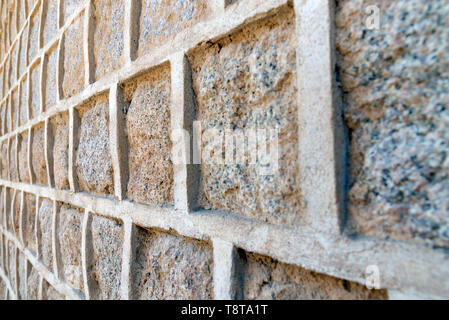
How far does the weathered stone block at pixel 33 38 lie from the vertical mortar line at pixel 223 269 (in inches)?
51.0

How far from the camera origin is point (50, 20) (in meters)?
1.16

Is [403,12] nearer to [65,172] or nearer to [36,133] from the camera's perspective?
[65,172]

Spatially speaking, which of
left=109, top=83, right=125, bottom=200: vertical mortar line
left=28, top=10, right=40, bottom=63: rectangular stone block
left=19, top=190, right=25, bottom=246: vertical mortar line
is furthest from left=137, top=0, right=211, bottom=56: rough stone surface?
left=19, top=190, right=25, bottom=246: vertical mortar line

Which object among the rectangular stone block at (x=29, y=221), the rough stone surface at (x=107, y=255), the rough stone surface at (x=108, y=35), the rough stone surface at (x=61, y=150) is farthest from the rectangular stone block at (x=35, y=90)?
the rough stone surface at (x=107, y=255)

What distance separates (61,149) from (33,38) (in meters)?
0.71

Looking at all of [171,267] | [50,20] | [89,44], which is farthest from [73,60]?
[171,267]

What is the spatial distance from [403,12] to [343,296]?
29 cm

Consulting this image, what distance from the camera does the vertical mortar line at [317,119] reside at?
0.31m

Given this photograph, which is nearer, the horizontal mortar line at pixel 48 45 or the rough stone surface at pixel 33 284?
the horizontal mortar line at pixel 48 45

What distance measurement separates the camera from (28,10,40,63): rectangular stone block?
1311 mm

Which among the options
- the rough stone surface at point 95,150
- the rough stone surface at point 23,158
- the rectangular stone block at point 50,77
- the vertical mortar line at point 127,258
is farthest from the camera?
the rough stone surface at point 23,158

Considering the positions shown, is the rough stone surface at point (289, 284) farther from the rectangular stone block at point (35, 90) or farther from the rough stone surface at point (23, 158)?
the rough stone surface at point (23, 158)

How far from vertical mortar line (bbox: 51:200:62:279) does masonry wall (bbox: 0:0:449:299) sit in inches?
5.6

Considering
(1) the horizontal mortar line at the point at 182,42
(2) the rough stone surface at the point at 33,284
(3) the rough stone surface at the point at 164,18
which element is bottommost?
(2) the rough stone surface at the point at 33,284
